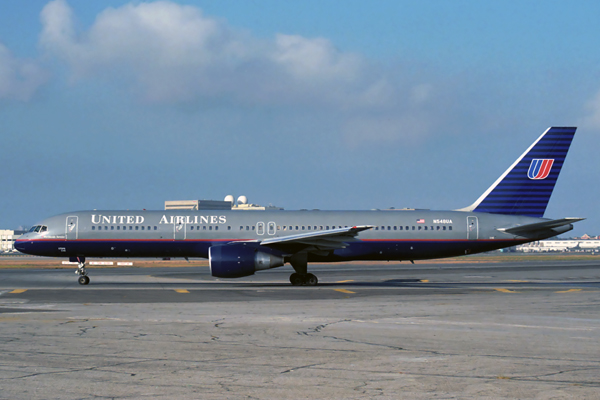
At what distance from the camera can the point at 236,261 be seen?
94.0ft

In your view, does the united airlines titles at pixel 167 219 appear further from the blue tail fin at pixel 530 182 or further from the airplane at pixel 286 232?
the blue tail fin at pixel 530 182

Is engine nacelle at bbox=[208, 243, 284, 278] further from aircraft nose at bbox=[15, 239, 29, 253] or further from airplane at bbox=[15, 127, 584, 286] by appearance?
aircraft nose at bbox=[15, 239, 29, 253]

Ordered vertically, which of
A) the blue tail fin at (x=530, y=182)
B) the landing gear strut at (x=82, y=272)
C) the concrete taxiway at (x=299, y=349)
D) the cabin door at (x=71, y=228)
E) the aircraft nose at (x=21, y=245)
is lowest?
the concrete taxiway at (x=299, y=349)

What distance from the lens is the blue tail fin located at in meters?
34.7

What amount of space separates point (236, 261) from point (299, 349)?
55.3 ft

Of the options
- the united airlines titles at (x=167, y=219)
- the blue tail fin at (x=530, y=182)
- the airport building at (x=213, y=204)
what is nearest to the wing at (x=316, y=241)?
the united airlines titles at (x=167, y=219)

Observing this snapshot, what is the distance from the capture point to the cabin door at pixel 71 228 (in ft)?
107

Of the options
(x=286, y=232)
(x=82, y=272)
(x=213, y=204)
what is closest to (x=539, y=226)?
(x=286, y=232)

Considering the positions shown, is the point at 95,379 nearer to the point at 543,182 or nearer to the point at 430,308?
the point at 430,308

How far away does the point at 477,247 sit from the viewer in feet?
111

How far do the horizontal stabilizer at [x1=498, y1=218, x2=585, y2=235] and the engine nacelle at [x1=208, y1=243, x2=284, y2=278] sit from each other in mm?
13589

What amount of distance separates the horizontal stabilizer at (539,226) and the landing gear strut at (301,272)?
35.9ft

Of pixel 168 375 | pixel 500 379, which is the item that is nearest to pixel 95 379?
pixel 168 375

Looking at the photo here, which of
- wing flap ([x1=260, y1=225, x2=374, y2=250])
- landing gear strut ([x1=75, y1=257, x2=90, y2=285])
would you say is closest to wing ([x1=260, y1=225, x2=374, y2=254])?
wing flap ([x1=260, y1=225, x2=374, y2=250])
